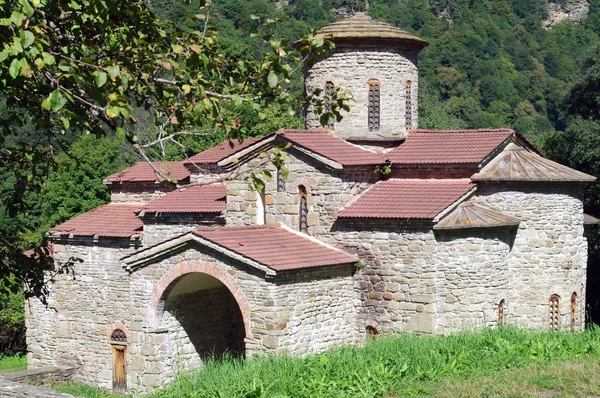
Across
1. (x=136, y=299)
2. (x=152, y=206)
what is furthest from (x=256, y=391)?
(x=152, y=206)

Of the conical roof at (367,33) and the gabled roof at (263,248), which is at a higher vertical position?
the conical roof at (367,33)

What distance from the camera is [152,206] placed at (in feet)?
70.1

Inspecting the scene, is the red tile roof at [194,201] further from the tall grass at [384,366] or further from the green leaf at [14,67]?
the green leaf at [14,67]

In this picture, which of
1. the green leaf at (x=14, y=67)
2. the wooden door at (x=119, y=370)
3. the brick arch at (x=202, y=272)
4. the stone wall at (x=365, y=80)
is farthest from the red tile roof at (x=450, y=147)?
the green leaf at (x=14, y=67)

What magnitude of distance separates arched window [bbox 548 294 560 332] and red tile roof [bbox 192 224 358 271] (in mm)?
4798

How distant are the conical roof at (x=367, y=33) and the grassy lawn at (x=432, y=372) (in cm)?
902

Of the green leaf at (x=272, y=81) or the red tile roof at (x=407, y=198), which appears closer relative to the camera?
the green leaf at (x=272, y=81)

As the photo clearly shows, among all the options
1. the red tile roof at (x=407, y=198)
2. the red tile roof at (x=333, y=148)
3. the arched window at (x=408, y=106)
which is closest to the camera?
the red tile roof at (x=407, y=198)

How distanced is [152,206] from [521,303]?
8.99m

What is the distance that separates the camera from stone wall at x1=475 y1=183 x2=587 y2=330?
19.0 m

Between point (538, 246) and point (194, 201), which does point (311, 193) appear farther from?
point (538, 246)

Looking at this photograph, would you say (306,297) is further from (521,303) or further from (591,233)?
(591,233)

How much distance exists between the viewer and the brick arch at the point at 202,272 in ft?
54.2

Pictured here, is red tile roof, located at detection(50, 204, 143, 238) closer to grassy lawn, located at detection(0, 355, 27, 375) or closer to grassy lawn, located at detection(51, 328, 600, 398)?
grassy lawn, located at detection(0, 355, 27, 375)
